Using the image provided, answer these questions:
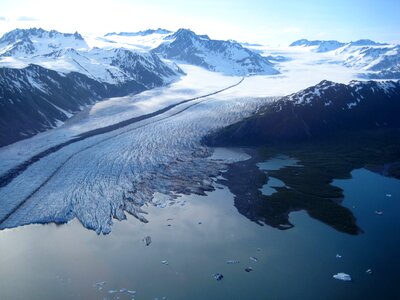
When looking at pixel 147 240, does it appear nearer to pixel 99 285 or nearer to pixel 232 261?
pixel 99 285

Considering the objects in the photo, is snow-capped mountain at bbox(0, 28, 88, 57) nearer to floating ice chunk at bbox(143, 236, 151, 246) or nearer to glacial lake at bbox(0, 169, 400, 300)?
glacial lake at bbox(0, 169, 400, 300)

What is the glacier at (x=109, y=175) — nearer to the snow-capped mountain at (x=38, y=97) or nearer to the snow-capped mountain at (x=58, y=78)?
the snow-capped mountain at (x=38, y=97)

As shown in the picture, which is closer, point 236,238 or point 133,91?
point 236,238

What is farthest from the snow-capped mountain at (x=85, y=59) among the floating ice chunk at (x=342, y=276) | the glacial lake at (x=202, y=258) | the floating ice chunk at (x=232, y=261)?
the floating ice chunk at (x=342, y=276)

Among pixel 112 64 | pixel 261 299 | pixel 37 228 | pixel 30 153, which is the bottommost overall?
pixel 261 299

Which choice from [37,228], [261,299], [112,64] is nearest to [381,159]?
[261,299]

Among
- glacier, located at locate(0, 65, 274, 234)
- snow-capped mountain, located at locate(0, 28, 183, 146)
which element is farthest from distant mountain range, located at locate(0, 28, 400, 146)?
glacier, located at locate(0, 65, 274, 234)

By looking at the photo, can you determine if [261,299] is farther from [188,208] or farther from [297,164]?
[297,164]
